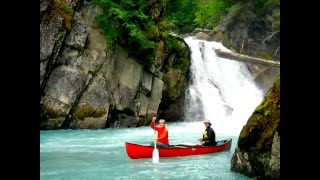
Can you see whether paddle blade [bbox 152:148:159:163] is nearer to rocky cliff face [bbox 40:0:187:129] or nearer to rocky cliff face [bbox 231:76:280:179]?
rocky cliff face [bbox 231:76:280:179]

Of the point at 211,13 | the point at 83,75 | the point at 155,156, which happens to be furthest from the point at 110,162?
the point at 211,13

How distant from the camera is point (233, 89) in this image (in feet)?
105

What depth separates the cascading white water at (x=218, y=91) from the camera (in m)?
28.6

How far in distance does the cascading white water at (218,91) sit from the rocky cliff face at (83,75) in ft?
17.1

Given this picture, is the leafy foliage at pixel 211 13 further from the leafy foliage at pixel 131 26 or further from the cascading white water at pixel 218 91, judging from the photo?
the leafy foliage at pixel 131 26

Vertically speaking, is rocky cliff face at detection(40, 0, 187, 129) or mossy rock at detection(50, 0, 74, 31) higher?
mossy rock at detection(50, 0, 74, 31)

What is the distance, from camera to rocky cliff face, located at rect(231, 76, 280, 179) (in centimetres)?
954

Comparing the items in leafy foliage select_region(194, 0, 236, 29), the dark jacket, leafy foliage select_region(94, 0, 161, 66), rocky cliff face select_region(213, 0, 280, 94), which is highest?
leafy foliage select_region(194, 0, 236, 29)

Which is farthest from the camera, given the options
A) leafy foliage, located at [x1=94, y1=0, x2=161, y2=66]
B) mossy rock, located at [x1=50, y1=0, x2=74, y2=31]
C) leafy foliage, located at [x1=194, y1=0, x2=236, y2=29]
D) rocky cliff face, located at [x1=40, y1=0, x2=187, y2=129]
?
leafy foliage, located at [x1=194, y1=0, x2=236, y2=29]

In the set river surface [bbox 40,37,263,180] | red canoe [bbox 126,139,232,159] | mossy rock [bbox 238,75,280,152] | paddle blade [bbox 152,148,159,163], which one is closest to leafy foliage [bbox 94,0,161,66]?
river surface [bbox 40,37,263,180]

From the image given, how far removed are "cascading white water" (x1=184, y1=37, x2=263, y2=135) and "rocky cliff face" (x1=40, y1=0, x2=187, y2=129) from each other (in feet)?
17.1
